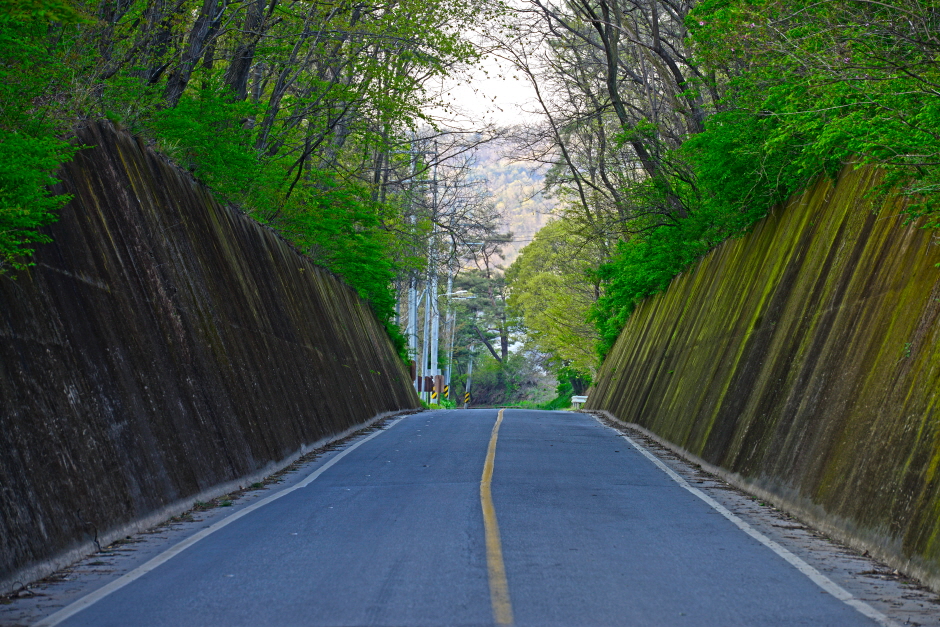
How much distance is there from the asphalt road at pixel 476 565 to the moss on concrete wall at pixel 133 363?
3.39ft

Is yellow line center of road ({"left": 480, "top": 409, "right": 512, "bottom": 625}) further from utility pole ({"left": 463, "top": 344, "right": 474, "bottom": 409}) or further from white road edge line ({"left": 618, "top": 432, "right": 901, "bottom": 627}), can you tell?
utility pole ({"left": 463, "top": 344, "right": 474, "bottom": 409})

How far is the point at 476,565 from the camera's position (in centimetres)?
711

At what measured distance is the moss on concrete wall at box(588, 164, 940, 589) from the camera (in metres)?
7.79

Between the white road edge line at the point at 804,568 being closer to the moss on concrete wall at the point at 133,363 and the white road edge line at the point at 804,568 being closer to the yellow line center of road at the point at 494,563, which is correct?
the yellow line center of road at the point at 494,563

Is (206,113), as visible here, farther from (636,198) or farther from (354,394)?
(636,198)

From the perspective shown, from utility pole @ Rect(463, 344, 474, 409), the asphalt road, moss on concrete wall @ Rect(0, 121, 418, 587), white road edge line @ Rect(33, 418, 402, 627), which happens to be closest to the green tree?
utility pole @ Rect(463, 344, 474, 409)

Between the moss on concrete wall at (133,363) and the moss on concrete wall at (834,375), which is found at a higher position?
the moss on concrete wall at (834,375)

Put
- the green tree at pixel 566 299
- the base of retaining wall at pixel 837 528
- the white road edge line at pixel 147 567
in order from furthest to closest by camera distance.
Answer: the green tree at pixel 566 299
the base of retaining wall at pixel 837 528
the white road edge line at pixel 147 567

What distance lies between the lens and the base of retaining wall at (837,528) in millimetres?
6953

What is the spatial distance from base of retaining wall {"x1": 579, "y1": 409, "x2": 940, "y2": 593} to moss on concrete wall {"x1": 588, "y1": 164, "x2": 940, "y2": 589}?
0.06 feet

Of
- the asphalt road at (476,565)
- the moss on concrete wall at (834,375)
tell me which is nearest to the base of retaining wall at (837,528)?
the moss on concrete wall at (834,375)

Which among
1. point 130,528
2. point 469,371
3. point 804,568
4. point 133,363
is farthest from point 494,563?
point 469,371

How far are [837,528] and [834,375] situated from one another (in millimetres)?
2258

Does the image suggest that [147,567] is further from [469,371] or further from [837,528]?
[469,371]
